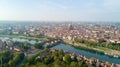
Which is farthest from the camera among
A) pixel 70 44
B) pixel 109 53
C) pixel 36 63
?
pixel 70 44

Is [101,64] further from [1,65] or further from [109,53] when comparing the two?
[1,65]

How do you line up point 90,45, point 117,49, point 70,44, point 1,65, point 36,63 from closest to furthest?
point 1,65 → point 36,63 → point 117,49 → point 90,45 → point 70,44

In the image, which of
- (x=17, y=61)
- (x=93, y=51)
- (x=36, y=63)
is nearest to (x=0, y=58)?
(x=17, y=61)

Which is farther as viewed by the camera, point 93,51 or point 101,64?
point 93,51

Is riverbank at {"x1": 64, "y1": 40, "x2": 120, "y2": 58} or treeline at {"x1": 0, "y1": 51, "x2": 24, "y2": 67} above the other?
treeline at {"x1": 0, "y1": 51, "x2": 24, "y2": 67}

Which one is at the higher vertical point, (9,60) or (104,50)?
(9,60)

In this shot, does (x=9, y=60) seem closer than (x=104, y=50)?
Yes

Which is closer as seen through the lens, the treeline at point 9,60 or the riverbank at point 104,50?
the treeline at point 9,60

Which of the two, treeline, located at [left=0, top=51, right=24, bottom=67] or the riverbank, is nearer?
treeline, located at [left=0, top=51, right=24, bottom=67]

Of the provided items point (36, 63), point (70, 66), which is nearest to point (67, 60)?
point (70, 66)

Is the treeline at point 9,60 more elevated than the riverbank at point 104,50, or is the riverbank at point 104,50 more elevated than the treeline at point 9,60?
the treeline at point 9,60
